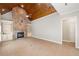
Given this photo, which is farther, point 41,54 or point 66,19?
point 66,19

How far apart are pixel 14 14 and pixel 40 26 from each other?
660 millimetres

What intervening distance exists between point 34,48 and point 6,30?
752 millimetres

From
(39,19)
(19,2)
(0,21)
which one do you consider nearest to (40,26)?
(39,19)

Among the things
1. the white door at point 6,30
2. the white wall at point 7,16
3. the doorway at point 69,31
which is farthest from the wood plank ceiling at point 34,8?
the doorway at point 69,31

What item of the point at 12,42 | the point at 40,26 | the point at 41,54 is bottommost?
the point at 41,54

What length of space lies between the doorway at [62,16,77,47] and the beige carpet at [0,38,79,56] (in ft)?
0.39

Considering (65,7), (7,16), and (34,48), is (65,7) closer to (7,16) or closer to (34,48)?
(34,48)

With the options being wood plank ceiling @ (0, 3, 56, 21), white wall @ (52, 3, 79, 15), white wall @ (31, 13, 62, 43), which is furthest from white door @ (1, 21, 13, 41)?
white wall @ (52, 3, 79, 15)

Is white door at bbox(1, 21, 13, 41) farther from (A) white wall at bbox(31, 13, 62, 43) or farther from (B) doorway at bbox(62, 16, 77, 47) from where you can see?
(B) doorway at bbox(62, 16, 77, 47)

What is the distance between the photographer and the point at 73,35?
295cm

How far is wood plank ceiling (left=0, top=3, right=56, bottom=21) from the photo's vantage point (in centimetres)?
262

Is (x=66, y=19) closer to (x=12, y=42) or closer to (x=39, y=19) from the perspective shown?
(x=39, y=19)

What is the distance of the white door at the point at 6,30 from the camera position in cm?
264

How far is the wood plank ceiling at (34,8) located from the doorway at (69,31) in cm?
47
